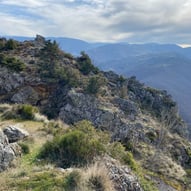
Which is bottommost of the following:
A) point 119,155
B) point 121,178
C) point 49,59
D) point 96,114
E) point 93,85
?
point 96,114

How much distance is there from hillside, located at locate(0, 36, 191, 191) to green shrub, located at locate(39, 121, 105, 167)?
0.03m

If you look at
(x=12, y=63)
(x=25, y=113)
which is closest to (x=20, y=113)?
(x=25, y=113)

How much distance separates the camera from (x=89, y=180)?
344 inches

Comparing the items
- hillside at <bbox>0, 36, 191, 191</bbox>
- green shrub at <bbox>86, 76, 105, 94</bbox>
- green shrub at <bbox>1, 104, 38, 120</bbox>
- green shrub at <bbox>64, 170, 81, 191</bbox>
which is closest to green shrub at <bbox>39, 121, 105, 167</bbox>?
hillside at <bbox>0, 36, 191, 191</bbox>

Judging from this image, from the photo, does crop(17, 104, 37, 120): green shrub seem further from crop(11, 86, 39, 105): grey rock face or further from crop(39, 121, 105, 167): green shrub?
crop(11, 86, 39, 105): grey rock face

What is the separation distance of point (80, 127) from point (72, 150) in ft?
9.42

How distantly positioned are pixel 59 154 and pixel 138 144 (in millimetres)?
26003

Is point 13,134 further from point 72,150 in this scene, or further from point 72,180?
point 72,180

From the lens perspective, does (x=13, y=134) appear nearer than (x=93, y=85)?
Yes

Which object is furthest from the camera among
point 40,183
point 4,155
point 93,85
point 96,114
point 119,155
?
point 93,85

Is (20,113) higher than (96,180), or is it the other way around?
(96,180)

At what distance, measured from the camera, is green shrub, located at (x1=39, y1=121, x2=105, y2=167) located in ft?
35.1

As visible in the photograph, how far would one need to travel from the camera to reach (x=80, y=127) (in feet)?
45.0

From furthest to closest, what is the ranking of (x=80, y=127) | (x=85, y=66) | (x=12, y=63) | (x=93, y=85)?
1. (x=85, y=66)
2. (x=93, y=85)
3. (x=12, y=63)
4. (x=80, y=127)
